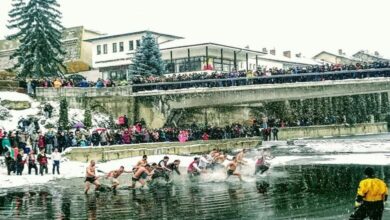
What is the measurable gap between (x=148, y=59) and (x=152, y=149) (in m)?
21.2

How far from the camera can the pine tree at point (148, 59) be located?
5422cm

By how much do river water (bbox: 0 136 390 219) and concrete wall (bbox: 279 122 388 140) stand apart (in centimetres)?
2089

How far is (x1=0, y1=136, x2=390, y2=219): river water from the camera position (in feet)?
46.4

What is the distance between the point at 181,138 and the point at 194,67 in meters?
22.2

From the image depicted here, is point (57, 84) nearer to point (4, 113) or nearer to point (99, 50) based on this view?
point (4, 113)

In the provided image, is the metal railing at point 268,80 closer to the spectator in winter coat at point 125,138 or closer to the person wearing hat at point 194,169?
the spectator in winter coat at point 125,138

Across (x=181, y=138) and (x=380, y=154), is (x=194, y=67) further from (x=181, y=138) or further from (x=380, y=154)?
(x=380, y=154)

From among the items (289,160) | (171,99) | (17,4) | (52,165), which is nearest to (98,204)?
(52,165)

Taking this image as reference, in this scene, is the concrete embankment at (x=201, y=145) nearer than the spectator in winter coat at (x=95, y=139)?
Yes

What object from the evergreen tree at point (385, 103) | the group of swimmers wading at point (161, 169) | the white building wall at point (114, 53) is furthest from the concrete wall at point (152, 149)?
the white building wall at point (114, 53)

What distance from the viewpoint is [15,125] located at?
122 ft

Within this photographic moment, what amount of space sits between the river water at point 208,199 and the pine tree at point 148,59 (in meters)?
30.6

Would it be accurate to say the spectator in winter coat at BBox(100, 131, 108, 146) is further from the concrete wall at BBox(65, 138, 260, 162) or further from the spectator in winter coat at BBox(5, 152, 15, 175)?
the spectator in winter coat at BBox(5, 152, 15, 175)

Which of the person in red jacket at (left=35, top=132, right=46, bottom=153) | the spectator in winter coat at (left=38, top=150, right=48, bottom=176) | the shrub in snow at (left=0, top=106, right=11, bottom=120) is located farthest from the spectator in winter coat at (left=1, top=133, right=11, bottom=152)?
the shrub in snow at (left=0, top=106, right=11, bottom=120)
